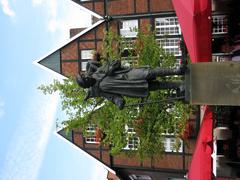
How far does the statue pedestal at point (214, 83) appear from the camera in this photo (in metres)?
12.0

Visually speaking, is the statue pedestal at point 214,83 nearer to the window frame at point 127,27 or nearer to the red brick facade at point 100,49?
the red brick facade at point 100,49

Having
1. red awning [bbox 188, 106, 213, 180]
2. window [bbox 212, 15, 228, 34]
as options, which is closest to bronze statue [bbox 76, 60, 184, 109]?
red awning [bbox 188, 106, 213, 180]

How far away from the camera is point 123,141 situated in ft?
72.1

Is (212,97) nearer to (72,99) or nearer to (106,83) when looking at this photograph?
(106,83)

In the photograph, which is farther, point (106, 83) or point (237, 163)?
point (237, 163)

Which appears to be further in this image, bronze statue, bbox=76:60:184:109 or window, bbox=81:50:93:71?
window, bbox=81:50:93:71

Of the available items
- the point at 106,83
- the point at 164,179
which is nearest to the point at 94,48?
the point at 164,179

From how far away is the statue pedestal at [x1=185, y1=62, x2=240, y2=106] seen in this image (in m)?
12.0

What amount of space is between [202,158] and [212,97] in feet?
6.90

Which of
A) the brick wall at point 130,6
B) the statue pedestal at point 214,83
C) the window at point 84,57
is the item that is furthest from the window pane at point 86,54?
the statue pedestal at point 214,83

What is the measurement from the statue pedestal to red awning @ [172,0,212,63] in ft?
5.25

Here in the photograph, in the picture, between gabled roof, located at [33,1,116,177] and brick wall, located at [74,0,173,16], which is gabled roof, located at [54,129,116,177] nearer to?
gabled roof, located at [33,1,116,177]

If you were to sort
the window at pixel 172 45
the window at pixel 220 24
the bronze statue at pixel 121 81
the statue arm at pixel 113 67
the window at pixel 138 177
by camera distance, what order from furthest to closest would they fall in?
the window at pixel 138 177
the window at pixel 172 45
the window at pixel 220 24
the statue arm at pixel 113 67
the bronze statue at pixel 121 81

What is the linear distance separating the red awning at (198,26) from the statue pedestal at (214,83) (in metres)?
1.60
